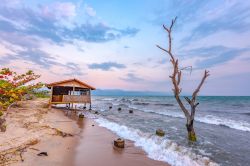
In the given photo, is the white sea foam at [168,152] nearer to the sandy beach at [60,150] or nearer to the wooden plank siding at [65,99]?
the sandy beach at [60,150]

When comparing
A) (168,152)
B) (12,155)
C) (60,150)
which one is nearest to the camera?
(12,155)

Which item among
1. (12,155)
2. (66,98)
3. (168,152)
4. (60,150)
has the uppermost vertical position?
(66,98)

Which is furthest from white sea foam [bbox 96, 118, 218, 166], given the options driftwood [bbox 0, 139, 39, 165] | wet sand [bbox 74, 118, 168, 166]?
driftwood [bbox 0, 139, 39, 165]

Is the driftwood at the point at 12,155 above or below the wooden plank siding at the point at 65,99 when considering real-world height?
below

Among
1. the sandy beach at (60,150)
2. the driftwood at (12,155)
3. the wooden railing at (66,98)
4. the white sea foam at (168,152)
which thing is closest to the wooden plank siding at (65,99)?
the wooden railing at (66,98)

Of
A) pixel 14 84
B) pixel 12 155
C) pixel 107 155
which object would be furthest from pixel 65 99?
pixel 12 155

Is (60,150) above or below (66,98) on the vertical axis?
below

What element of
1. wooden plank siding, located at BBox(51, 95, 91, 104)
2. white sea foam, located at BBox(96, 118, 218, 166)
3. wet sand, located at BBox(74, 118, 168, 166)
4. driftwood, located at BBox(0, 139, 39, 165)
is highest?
wooden plank siding, located at BBox(51, 95, 91, 104)

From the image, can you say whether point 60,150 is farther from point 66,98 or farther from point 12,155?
point 66,98

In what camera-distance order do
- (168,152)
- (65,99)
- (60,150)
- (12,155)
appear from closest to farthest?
(12,155) → (60,150) → (168,152) → (65,99)

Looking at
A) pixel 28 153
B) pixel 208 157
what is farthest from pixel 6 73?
pixel 208 157

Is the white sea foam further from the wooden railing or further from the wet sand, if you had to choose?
the wooden railing

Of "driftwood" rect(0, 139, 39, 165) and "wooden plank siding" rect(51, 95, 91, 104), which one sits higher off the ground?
"wooden plank siding" rect(51, 95, 91, 104)

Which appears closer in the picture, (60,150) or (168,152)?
(60,150)
